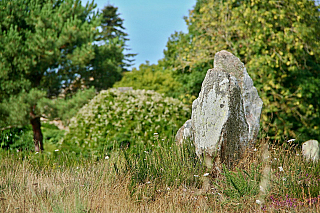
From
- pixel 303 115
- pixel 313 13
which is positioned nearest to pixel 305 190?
pixel 303 115

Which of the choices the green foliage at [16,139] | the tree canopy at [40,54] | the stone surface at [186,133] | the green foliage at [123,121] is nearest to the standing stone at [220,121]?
the stone surface at [186,133]

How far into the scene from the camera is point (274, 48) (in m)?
9.25

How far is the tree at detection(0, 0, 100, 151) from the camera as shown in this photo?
10.1m

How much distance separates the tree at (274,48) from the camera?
8969 millimetres

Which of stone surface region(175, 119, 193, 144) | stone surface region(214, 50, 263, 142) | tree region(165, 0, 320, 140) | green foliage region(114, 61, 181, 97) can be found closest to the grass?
stone surface region(175, 119, 193, 144)

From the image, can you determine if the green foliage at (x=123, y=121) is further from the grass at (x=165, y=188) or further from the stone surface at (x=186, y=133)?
the grass at (x=165, y=188)

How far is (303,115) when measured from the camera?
1032 cm

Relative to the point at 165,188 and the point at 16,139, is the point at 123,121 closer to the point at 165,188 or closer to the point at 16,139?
the point at 165,188

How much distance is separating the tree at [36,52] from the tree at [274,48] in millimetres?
3892

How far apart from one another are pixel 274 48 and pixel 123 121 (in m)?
5.56

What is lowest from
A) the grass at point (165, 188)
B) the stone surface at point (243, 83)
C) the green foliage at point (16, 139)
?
the grass at point (165, 188)

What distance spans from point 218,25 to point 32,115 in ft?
23.8

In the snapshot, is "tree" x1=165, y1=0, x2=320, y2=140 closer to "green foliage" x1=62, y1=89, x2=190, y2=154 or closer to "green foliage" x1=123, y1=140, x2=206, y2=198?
"green foliage" x1=62, y1=89, x2=190, y2=154

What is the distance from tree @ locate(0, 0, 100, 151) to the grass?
6421mm
